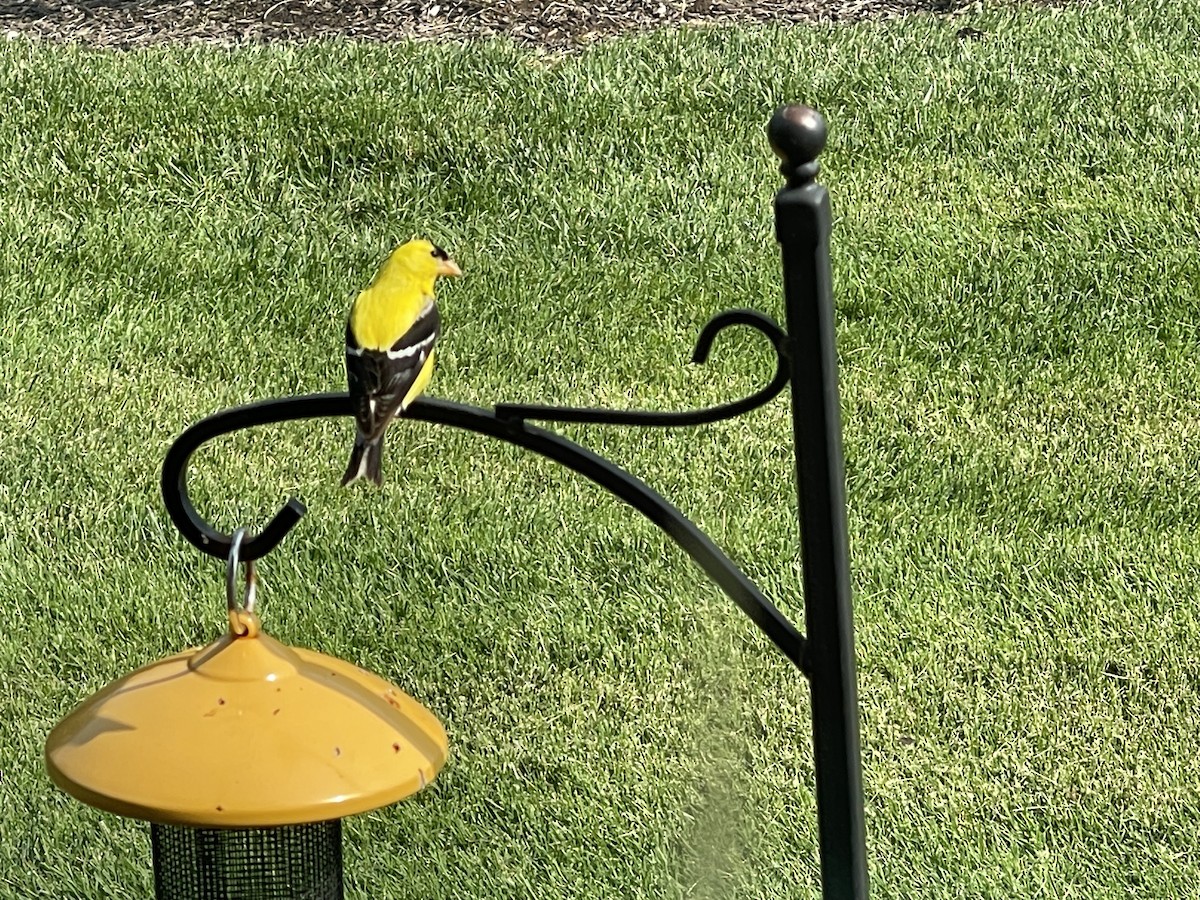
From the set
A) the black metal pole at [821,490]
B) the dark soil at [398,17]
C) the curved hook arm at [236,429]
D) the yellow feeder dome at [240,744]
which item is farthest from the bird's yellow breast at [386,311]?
the dark soil at [398,17]

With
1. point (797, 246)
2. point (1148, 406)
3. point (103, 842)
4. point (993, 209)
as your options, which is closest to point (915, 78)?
point (993, 209)

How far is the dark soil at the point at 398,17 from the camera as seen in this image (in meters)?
6.62

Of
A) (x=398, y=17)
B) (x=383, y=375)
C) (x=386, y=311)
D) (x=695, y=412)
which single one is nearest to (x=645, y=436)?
(x=386, y=311)

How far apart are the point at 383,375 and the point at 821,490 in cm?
65

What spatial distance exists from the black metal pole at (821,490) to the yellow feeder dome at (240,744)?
17.8 inches

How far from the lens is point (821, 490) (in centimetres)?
179

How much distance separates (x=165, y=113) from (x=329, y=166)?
2.33ft

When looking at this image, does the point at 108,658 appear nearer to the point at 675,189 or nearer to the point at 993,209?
the point at 675,189

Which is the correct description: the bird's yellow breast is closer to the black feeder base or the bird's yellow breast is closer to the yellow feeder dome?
the yellow feeder dome

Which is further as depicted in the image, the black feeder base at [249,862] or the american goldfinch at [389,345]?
the black feeder base at [249,862]

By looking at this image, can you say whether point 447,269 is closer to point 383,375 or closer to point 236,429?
point 383,375

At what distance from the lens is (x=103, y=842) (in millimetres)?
3643

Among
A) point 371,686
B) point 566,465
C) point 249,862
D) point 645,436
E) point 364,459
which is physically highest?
point 566,465

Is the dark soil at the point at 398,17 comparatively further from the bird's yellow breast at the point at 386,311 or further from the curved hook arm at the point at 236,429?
the curved hook arm at the point at 236,429
